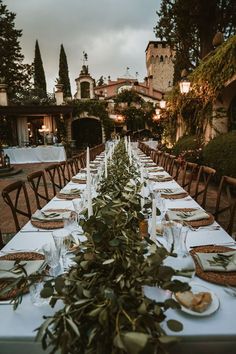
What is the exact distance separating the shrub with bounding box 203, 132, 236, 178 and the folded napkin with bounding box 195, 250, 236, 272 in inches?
170

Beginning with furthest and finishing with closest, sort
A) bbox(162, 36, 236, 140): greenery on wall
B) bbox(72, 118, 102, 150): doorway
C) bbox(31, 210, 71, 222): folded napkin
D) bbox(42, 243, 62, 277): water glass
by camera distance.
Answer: bbox(72, 118, 102, 150): doorway → bbox(162, 36, 236, 140): greenery on wall → bbox(31, 210, 71, 222): folded napkin → bbox(42, 243, 62, 277): water glass

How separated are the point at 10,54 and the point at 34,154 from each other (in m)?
16.4

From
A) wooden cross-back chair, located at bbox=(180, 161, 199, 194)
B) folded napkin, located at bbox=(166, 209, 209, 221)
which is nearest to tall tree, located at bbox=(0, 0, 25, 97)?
wooden cross-back chair, located at bbox=(180, 161, 199, 194)

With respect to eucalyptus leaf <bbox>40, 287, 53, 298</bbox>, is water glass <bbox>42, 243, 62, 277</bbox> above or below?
below

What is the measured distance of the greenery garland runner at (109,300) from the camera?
26.0 inches

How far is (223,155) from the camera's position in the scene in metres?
5.80

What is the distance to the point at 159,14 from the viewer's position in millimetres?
10727

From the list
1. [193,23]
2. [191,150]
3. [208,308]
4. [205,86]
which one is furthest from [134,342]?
[193,23]

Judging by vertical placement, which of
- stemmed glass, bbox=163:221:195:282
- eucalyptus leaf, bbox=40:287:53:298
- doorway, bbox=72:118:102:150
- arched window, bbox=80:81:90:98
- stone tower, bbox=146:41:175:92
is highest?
stone tower, bbox=146:41:175:92

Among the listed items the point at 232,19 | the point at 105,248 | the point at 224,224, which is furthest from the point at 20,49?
the point at 105,248

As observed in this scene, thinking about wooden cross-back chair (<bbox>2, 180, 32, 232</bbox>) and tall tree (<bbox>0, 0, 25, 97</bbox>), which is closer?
wooden cross-back chair (<bbox>2, 180, 32, 232</bbox>)

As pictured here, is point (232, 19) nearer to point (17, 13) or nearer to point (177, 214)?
point (177, 214)

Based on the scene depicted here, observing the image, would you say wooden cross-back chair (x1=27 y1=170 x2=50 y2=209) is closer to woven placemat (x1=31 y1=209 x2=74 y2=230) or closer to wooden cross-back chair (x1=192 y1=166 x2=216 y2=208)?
woven placemat (x1=31 y1=209 x2=74 y2=230)

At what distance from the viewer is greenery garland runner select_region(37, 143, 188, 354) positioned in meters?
0.66
